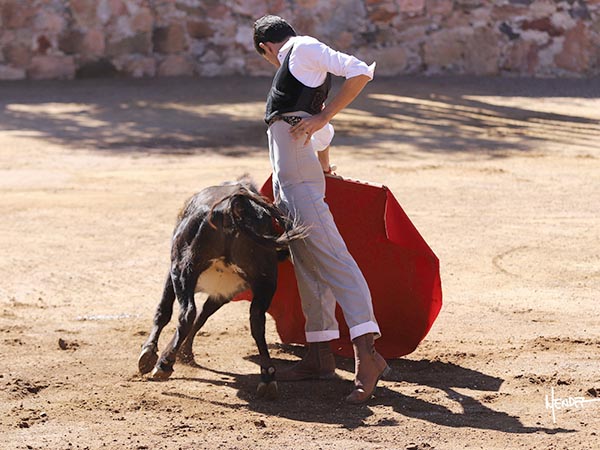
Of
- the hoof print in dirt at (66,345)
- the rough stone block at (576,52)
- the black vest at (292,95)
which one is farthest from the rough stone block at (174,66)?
the black vest at (292,95)

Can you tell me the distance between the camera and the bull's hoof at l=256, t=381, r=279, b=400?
459cm

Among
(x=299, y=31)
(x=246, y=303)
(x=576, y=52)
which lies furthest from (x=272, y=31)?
(x=576, y=52)

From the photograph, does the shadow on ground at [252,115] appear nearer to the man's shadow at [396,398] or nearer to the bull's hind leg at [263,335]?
the man's shadow at [396,398]

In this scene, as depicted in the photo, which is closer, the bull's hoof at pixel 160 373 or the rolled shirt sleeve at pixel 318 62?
the rolled shirt sleeve at pixel 318 62

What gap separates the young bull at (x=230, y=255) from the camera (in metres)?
4.58

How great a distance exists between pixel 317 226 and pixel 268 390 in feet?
2.31

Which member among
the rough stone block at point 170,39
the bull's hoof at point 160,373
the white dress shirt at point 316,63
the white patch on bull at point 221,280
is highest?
the white dress shirt at point 316,63

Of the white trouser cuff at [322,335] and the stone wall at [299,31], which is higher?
the stone wall at [299,31]

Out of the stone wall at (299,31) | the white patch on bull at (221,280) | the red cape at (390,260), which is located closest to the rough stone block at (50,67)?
the stone wall at (299,31)

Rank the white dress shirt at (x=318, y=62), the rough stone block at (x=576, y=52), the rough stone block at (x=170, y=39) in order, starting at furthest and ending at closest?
the rough stone block at (x=576, y=52)
the rough stone block at (x=170, y=39)
the white dress shirt at (x=318, y=62)

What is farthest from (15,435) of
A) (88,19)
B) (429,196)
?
(88,19)

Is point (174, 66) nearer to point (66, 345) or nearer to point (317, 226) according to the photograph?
point (66, 345)

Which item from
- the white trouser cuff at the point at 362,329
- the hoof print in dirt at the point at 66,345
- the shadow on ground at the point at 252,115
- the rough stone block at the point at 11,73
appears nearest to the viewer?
the white trouser cuff at the point at 362,329

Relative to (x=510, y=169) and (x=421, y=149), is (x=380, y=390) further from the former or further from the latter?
(x=421, y=149)
